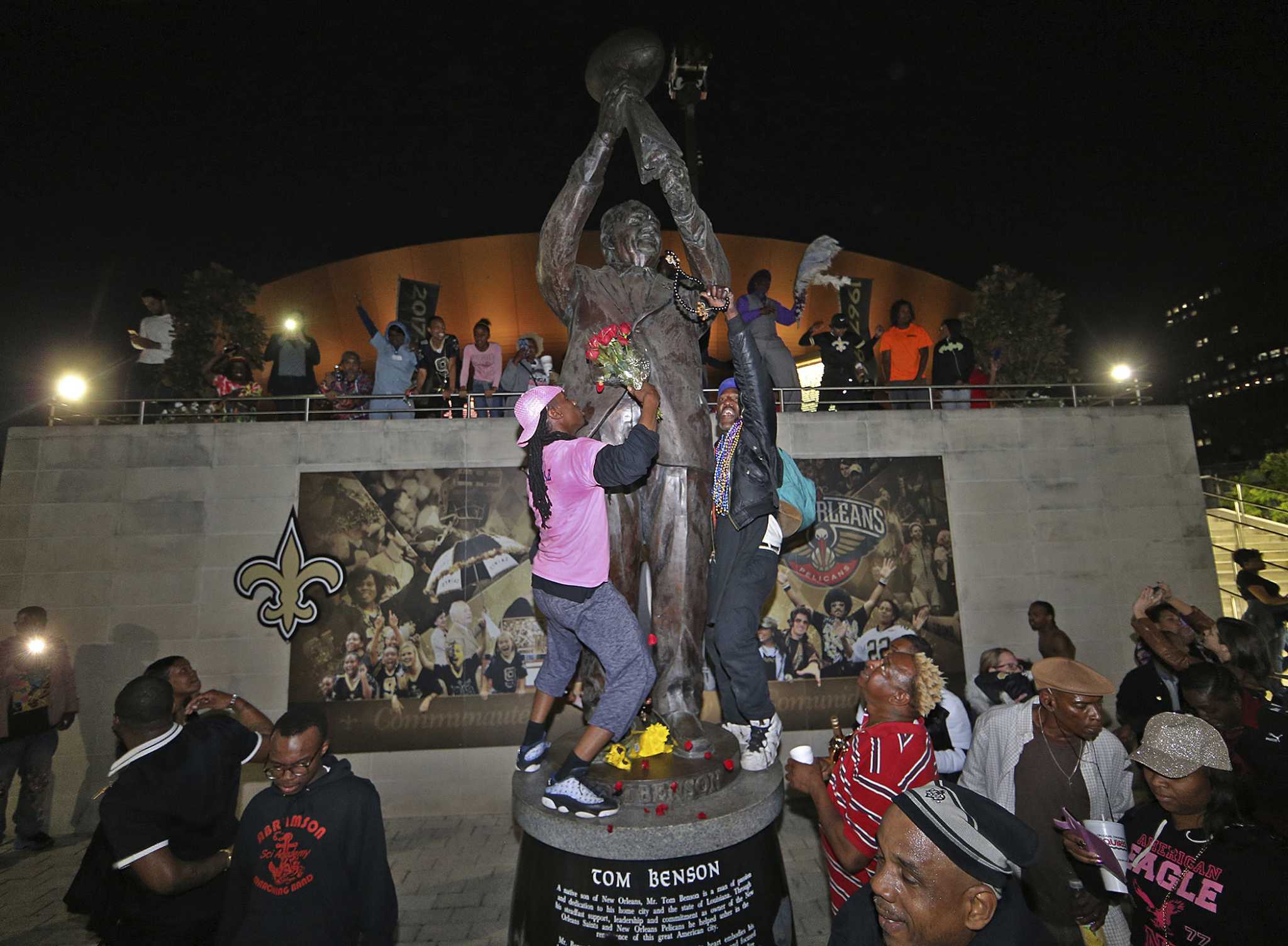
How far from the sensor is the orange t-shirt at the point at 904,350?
843 cm

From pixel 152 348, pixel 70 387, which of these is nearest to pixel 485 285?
pixel 152 348

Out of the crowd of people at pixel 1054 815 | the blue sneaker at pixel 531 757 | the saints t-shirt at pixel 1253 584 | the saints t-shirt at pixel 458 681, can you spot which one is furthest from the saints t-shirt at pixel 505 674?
the saints t-shirt at pixel 1253 584

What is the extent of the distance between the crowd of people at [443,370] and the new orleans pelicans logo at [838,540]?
1265 millimetres

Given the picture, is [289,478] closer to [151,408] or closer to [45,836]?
[151,408]

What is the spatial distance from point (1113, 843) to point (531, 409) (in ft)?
10.4

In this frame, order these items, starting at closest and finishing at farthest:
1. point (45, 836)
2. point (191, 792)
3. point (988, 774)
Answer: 1. point (191, 792)
2. point (988, 774)
3. point (45, 836)

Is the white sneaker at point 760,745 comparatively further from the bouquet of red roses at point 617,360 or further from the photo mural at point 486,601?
the photo mural at point 486,601

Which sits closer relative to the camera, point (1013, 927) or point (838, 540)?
point (1013, 927)

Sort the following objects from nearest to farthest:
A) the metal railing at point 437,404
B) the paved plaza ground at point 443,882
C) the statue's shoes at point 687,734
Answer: the statue's shoes at point 687,734
the paved plaza ground at point 443,882
the metal railing at point 437,404

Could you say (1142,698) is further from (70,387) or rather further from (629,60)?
(70,387)

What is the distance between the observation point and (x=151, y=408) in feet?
26.7

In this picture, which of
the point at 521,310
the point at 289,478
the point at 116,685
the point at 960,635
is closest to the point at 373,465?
the point at 289,478

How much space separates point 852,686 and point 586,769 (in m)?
4.75

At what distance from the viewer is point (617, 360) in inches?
135
